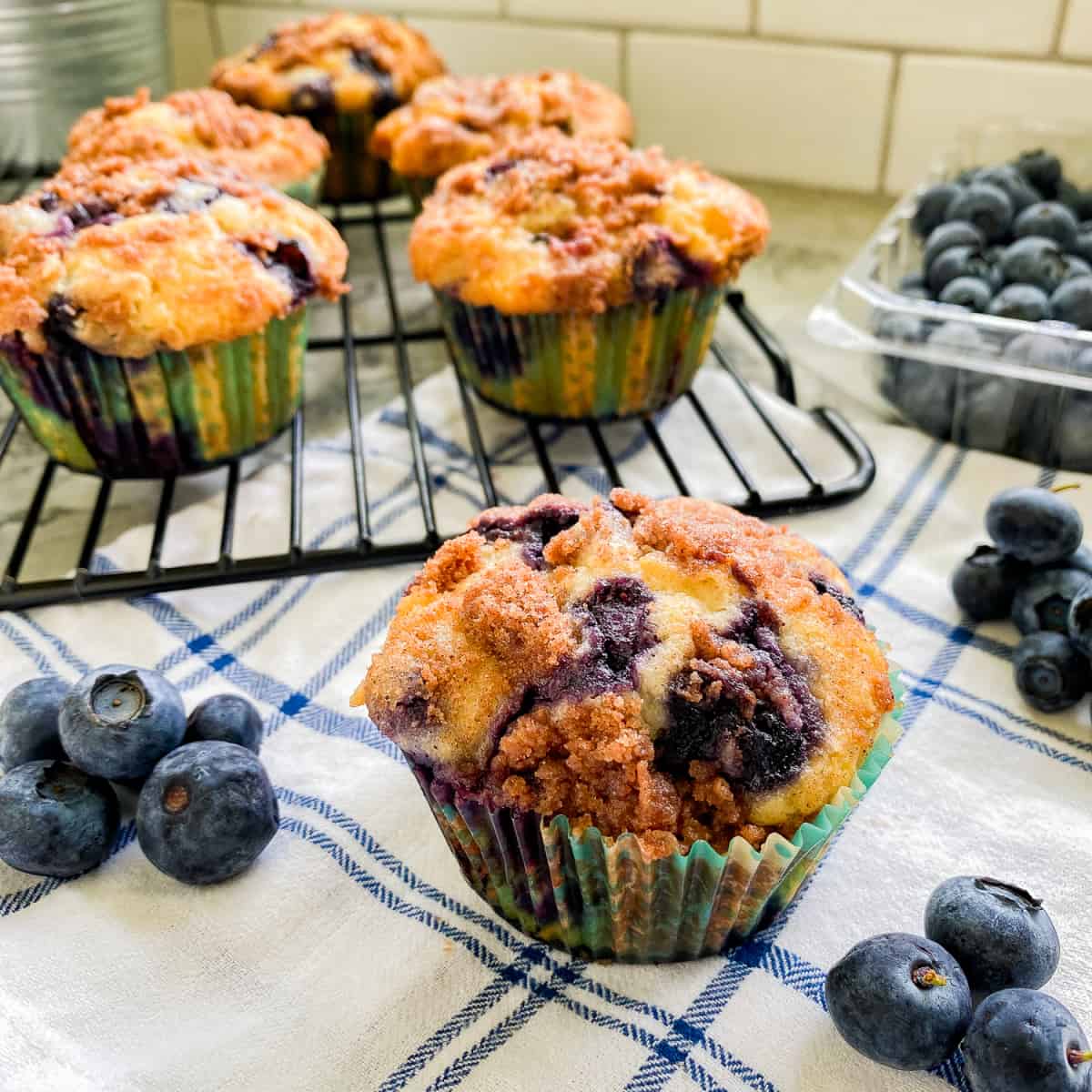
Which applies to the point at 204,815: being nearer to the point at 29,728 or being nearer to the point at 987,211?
the point at 29,728

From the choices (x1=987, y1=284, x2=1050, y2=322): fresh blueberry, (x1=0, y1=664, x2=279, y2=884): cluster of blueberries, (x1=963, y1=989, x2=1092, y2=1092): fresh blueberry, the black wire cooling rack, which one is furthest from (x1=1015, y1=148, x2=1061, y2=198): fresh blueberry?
(x1=0, y1=664, x2=279, y2=884): cluster of blueberries

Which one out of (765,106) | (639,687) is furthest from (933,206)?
(639,687)

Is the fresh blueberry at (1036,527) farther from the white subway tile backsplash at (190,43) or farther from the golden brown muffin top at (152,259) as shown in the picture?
the white subway tile backsplash at (190,43)

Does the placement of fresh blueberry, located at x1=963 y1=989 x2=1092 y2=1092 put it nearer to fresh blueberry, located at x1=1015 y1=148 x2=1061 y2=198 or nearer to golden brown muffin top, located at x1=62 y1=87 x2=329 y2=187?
fresh blueberry, located at x1=1015 y1=148 x2=1061 y2=198

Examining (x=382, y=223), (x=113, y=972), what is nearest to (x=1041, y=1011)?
(x=113, y=972)

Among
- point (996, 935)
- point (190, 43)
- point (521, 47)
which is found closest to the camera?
point (996, 935)

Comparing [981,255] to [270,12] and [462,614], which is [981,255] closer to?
[462,614]

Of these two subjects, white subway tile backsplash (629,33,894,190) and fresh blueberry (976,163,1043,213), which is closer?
fresh blueberry (976,163,1043,213)
